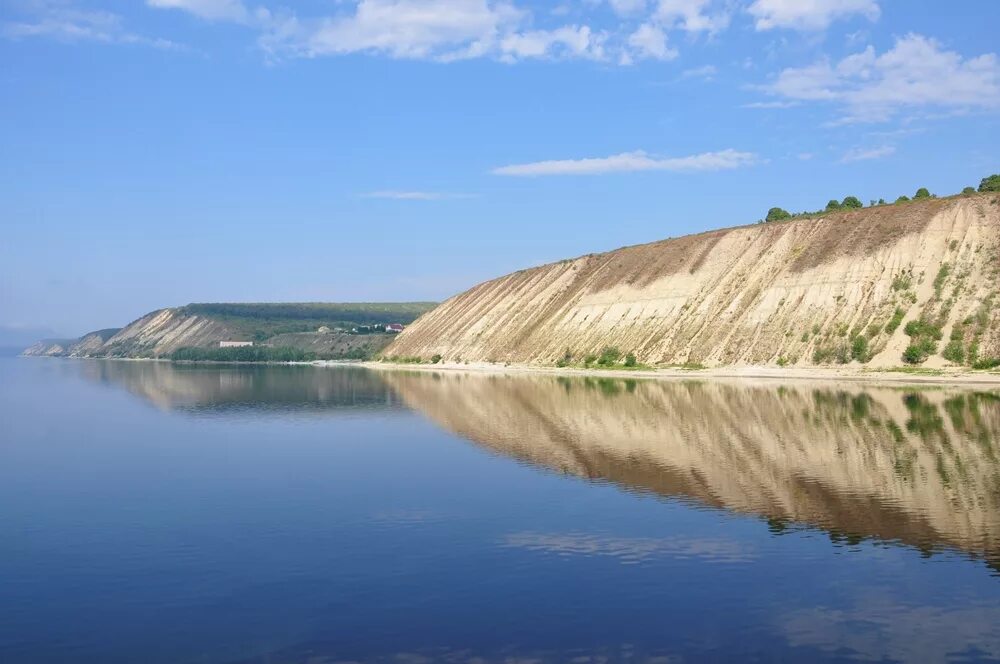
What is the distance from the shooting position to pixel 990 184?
293 feet

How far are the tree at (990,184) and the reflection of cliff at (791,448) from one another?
3781 cm

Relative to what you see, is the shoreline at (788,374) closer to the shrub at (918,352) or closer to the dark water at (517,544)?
the shrub at (918,352)

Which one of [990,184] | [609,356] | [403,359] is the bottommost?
[403,359]

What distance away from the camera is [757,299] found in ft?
293

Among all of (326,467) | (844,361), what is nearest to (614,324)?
(844,361)

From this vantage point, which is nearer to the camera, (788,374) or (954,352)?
(954,352)

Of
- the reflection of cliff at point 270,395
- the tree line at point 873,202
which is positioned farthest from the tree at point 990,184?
the reflection of cliff at point 270,395

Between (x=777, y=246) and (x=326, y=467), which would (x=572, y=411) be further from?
(x=777, y=246)

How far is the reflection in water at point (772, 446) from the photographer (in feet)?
75.7

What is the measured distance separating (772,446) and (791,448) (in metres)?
0.86

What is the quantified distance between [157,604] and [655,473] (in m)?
17.9

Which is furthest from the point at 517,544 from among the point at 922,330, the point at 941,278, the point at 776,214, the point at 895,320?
the point at 776,214

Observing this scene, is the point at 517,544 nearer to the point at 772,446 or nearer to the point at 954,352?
the point at 772,446

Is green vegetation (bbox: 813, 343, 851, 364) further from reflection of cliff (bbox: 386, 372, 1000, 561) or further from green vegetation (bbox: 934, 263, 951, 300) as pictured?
reflection of cliff (bbox: 386, 372, 1000, 561)
